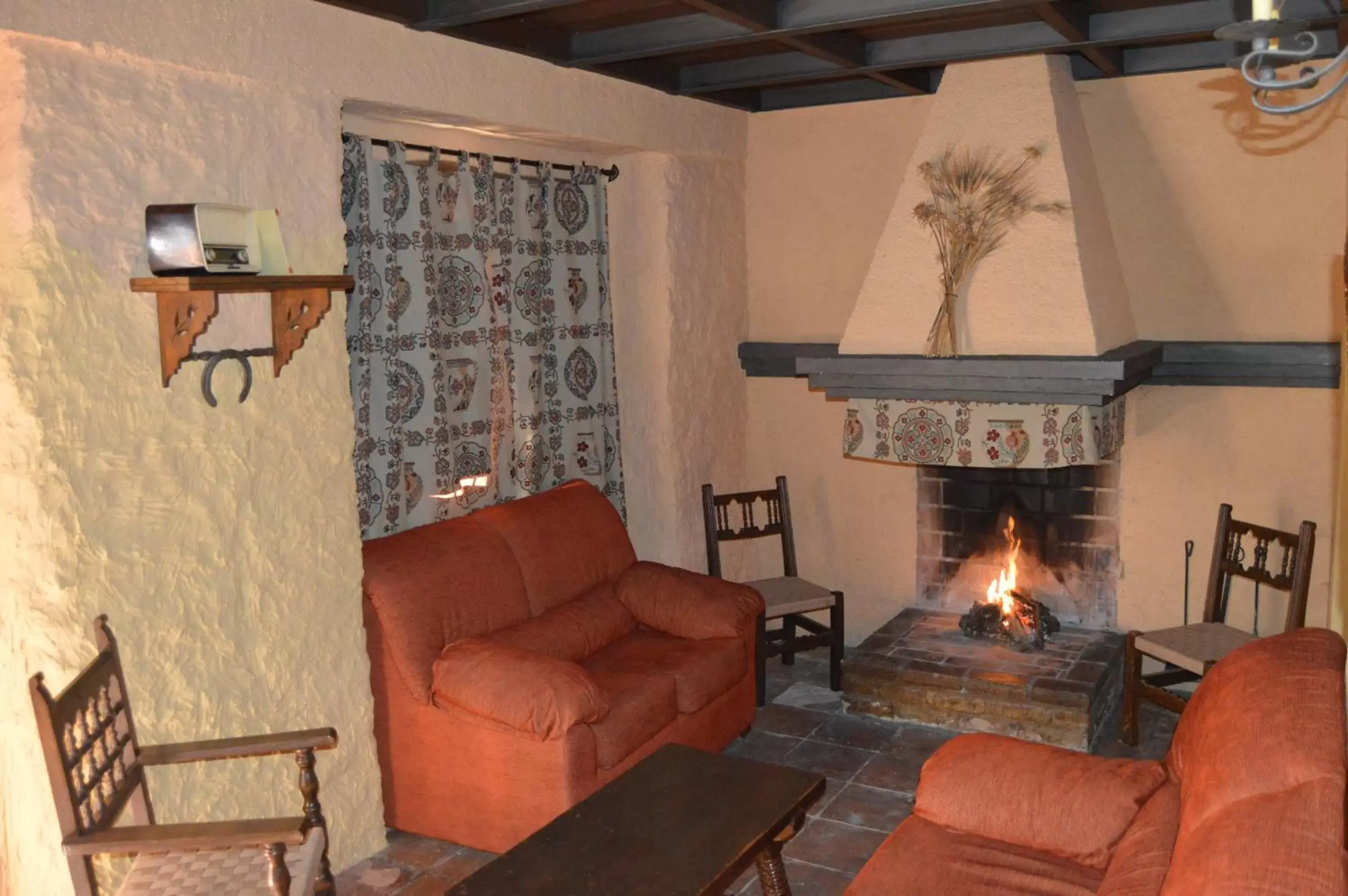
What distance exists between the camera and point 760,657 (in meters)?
4.50

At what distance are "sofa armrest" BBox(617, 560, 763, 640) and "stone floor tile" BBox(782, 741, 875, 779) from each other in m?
0.48

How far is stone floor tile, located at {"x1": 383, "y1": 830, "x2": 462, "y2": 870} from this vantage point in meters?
3.40

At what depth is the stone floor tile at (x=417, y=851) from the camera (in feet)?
11.1

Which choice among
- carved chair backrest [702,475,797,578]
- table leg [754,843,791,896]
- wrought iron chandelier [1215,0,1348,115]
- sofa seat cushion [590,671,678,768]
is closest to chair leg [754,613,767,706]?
carved chair backrest [702,475,797,578]

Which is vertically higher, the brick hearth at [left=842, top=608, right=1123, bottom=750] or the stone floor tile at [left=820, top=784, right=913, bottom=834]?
the brick hearth at [left=842, top=608, right=1123, bottom=750]

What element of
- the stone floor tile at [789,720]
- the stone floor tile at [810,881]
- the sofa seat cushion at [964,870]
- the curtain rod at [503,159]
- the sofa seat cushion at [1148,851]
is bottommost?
the stone floor tile at [810,881]

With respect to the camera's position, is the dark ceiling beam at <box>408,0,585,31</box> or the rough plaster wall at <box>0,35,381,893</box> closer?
the rough plaster wall at <box>0,35,381,893</box>

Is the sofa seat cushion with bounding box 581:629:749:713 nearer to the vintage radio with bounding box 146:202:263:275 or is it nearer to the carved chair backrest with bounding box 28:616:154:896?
the carved chair backrest with bounding box 28:616:154:896

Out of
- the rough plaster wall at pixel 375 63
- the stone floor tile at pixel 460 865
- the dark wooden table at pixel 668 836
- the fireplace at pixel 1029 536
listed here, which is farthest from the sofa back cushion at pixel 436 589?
the fireplace at pixel 1029 536

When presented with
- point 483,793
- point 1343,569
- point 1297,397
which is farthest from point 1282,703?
point 1297,397

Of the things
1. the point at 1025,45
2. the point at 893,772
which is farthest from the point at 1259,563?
the point at 1025,45

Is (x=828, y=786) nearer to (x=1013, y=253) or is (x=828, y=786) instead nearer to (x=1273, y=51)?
(x=1013, y=253)

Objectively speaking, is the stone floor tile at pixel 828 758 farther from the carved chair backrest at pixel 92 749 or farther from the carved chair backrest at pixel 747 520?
the carved chair backrest at pixel 92 749

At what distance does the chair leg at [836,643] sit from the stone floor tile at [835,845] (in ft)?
3.75
